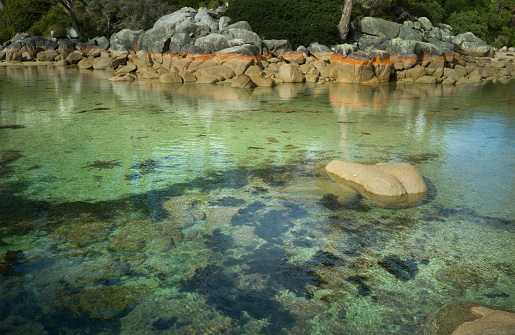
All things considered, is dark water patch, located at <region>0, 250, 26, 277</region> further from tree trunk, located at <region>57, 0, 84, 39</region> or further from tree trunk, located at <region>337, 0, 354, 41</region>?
tree trunk, located at <region>57, 0, 84, 39</region>

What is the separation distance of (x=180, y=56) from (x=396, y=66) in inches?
457

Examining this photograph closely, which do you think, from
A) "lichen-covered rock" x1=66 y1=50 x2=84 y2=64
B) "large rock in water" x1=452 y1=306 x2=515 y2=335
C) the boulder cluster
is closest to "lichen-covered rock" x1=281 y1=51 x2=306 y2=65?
the boulder cluster

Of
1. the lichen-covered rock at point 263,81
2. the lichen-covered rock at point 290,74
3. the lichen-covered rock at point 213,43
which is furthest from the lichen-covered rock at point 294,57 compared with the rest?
the lichen-covered rock at point 263,81

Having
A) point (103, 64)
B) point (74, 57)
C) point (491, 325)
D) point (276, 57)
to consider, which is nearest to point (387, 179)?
point (491, 325)

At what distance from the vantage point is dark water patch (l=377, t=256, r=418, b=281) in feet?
10.0

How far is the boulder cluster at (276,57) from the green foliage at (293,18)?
140 cm

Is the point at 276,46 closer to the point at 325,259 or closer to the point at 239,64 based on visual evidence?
the point at 239,64

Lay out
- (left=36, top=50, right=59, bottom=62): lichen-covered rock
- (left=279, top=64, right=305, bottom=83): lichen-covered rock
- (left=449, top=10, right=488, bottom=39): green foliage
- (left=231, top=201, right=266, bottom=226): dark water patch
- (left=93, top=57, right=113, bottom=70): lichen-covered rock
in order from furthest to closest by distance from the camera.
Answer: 1. (left=449, top=10, right=488, bottom=39): green foliage
2. (left=36, top=50, right=59, bottom=62): lichen-covered rock
3. (left=93, top=57, right=113, bottom=70): lichen-covered rock
4. (left=279, top=64, right=305, bottom=83): lichen-covered rock
5. (left=231, top=201, right=266, bottom=226): dark water patch

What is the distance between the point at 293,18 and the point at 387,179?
75.0 ft

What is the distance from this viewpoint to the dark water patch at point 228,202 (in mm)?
4328

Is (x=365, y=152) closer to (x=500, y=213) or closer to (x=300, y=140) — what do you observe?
(x=300, y=140)

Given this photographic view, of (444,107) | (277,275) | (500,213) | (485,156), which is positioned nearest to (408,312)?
(277,275)

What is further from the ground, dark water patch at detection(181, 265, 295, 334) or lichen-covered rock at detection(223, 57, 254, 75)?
lichen-covered rock at detection(223, 57, 254, 75)

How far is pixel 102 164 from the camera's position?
18.5 feet
